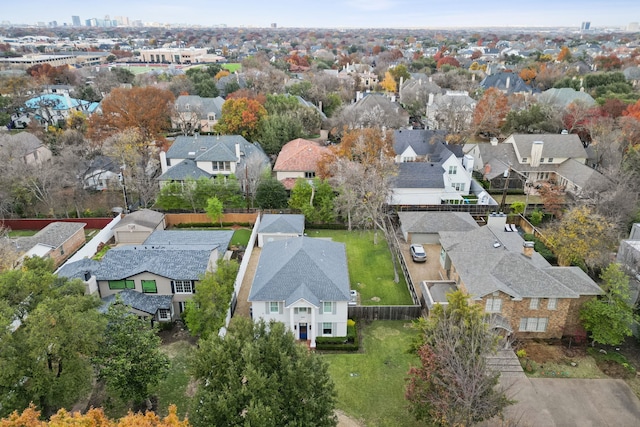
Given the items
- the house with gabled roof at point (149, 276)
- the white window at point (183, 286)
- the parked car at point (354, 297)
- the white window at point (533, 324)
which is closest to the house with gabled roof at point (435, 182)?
the parked car at point (354, 297)

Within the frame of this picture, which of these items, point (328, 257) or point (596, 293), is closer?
point (596, 293)

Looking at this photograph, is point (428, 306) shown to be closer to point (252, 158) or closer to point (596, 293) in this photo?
point (596, 293)

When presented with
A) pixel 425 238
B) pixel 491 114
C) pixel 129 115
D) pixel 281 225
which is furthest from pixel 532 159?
pixel 129 115

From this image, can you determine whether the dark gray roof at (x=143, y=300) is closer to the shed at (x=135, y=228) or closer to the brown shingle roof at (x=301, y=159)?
the shed at (x=135, y=228)

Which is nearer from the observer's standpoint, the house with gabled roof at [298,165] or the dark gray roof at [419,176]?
the dark gray roof at [419,176]


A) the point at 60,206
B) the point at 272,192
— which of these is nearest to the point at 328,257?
the point at 272,192
